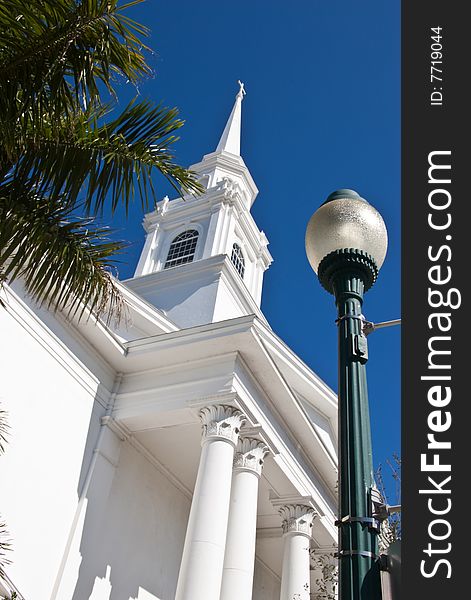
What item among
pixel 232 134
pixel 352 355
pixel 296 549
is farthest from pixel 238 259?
pixel 352 355

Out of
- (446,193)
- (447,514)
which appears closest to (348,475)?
(447,514)

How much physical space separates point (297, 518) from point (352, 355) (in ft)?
42.9

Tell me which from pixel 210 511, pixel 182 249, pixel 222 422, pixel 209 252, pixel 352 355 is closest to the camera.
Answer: pixel 352 355

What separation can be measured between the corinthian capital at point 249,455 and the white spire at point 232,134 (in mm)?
21224

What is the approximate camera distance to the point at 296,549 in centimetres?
1530

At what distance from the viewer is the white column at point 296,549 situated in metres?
14.8

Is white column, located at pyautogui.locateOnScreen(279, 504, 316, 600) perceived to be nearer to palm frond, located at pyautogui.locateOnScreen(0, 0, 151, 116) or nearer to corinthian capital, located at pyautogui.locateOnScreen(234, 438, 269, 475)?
corinthian capital, located at pyautogui.locateOnScreen(234, 438, 269, 475)

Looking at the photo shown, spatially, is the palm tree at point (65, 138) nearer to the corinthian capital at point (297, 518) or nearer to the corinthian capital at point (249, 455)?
the corinthian capital at point (249, 455)

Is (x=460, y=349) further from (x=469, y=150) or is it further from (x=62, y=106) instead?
(x=62, y=106)

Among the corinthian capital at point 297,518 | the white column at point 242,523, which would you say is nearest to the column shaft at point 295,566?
the corinthian capital at point 297,518

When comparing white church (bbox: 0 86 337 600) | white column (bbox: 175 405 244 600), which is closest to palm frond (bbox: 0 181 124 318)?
white church (bbox: 0 86 337 600)

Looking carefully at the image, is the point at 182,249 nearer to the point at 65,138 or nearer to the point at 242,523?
the point at 242,523

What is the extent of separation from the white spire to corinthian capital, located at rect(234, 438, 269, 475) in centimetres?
2122

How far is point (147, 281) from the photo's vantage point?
24.2 metres
